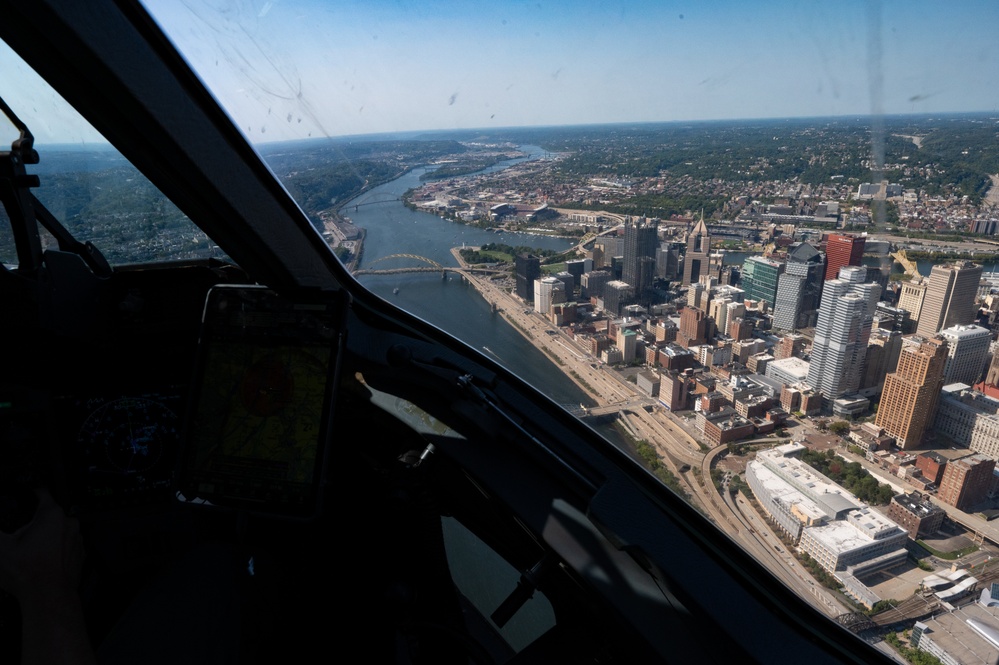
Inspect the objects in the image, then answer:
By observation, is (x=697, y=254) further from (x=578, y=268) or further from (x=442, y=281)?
(x=442, y=281)

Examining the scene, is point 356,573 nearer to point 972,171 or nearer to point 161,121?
point 161,121

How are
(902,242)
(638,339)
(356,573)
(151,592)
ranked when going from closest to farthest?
(151,592) < (902,242) < (638,339) < (356,573)

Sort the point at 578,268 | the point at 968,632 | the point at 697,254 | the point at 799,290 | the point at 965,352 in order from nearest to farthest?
the point at 968,632 < the point at 965,352 < the point at 799,290 < the point at 697,254 < the point at 578,268

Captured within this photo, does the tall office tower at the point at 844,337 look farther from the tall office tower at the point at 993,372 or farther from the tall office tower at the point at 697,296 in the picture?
the tall office tower at the point at 697,296

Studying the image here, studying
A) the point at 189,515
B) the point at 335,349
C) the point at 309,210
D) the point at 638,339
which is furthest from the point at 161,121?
the point at 638,339

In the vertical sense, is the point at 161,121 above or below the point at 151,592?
above

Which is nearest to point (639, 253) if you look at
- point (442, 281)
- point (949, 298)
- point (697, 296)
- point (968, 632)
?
point (697, 296)
